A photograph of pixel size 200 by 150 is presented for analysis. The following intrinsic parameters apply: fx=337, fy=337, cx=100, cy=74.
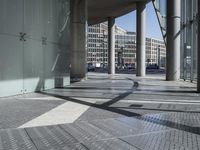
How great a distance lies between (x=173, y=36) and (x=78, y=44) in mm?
8100

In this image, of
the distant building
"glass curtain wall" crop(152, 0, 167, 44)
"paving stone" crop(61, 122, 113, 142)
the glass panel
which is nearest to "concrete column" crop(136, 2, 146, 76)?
"glass curtain wall" crop(152, 0, 167, 44)

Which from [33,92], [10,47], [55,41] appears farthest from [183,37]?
[10,47]

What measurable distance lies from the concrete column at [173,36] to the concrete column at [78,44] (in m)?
7.28

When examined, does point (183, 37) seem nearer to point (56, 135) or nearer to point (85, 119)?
point (85, 119)

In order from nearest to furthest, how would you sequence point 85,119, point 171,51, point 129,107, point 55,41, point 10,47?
1. point 85,119
2. point 129,107
3. point 10,47
4. point 55,41
5. point 171,51

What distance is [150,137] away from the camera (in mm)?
6535

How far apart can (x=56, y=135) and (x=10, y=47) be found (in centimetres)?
750

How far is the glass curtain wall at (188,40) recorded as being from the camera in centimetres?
2678

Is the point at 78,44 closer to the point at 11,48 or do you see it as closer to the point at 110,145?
the point at 11,48

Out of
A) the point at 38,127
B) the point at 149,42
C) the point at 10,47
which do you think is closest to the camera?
the point at 38,127

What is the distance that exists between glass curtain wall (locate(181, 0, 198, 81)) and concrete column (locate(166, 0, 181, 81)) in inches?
54.5

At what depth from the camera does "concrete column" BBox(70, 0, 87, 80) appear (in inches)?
1136

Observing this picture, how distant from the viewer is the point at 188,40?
28422 millimetres

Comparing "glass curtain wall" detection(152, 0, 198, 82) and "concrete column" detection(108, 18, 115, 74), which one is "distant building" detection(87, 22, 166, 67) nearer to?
"concrete column" detection(108, 18, 115, 74)
